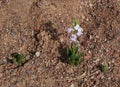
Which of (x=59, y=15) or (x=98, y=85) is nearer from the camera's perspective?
(x=98, y=85)

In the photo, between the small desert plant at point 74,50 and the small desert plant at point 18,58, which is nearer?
the small desert plant at point 74,50

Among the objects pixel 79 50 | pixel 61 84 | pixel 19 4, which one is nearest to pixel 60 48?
Result: pixel 79 50

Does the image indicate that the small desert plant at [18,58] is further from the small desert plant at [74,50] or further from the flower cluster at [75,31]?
the flower cluster at [75,31]

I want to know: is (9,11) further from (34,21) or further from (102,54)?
(102,54)

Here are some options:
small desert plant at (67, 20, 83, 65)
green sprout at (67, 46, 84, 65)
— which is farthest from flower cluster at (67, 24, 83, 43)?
green sprout at (67, 46, 84, 65)

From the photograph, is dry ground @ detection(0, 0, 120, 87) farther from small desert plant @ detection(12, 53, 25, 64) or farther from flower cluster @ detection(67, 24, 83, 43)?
flower cluster @ detection(67, 24, 83, 43)

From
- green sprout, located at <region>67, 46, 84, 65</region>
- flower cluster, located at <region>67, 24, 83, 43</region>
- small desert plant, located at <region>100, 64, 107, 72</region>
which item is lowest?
small desert plant, located at <region>100, 64, 107, 72</region>

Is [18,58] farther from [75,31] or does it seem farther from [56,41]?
[75,31]

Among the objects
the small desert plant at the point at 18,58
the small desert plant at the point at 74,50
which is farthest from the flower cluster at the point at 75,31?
the small desert plant at the point at 18,58
